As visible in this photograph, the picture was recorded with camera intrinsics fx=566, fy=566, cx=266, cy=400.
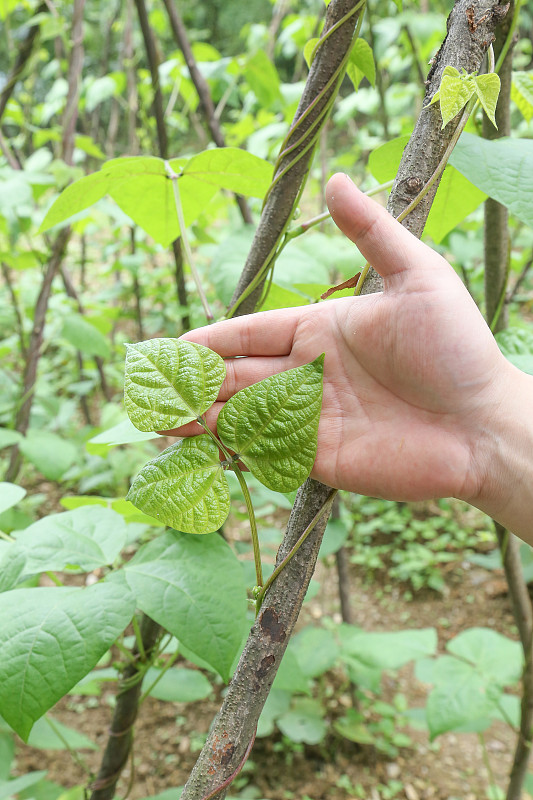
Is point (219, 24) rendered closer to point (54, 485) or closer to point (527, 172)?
point (54, 485)

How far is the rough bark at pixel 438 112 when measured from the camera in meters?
0.60

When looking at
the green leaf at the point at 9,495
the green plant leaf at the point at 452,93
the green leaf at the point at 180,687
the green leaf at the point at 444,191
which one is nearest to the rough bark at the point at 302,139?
the green leaf at the point at 444,191

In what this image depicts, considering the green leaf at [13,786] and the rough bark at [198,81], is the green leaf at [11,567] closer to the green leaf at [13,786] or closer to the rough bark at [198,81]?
the green leaf at [13,786]

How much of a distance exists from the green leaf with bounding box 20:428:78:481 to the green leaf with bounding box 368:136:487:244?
1.35 metres

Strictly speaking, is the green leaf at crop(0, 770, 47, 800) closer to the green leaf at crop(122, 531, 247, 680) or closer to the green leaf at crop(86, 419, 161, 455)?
the green leaf at crop(122, 531, 247, 680)

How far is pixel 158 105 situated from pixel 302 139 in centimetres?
86

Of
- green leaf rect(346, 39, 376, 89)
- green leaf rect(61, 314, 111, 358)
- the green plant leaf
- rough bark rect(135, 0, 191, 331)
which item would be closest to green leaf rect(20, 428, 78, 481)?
green leaf rect(61, 314, 111, 358)

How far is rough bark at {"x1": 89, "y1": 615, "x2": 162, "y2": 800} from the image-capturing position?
90 cm

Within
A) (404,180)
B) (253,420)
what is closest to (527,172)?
(404,180)

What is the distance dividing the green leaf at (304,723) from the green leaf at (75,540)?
1194mm

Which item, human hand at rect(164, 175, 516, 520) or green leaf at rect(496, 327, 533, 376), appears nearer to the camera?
human hand at rect(164, 175, 516, 520)

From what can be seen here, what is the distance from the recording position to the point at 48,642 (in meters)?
0.65

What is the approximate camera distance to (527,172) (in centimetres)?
75

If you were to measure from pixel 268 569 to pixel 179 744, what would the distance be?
113 centimetres
